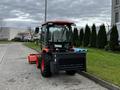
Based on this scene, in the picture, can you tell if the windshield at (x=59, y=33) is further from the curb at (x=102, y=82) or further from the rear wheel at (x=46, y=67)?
the curb at (x=102, y=82)

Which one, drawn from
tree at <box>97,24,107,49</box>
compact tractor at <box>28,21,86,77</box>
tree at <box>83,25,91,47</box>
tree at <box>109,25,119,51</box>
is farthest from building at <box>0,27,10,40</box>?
compact tractor at <box>28,21,86,77</box>

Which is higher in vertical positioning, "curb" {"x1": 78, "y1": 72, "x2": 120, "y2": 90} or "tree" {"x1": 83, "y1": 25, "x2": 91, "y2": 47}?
"tree" {"x1": 83, "y1": 25, "x2": 91, "y2": 47}

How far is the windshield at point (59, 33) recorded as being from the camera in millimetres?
14141

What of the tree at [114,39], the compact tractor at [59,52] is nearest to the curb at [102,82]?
the compact tractor at [59,52]

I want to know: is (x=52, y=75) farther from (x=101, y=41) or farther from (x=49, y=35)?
(x=101, y=41)

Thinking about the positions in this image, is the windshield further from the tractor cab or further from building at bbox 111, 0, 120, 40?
building at bbox 111, 0, 120, 40

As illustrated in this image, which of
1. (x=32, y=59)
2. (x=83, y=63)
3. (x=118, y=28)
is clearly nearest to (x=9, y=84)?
(x=83, y=63)

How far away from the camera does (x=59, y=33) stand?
47.1ft

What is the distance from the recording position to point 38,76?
14.0 meters

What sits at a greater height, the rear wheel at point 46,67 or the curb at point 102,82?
the rear wheel at point 46,67

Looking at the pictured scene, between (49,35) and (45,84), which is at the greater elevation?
(49,35)

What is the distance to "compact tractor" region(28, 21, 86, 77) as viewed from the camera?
1273 cm

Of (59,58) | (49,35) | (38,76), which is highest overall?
(49,35)

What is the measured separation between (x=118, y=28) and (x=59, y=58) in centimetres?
2164
